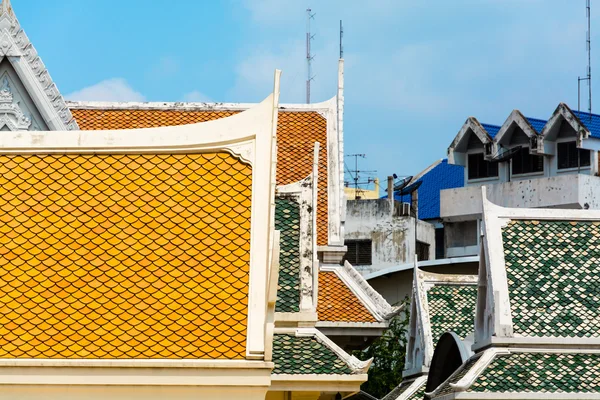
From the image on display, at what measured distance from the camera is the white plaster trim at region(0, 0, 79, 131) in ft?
69.5

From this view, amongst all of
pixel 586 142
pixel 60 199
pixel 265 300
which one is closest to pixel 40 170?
Answer: pixel 60 199

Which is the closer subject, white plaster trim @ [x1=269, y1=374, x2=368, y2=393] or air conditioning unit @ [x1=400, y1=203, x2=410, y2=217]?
white plaster trim @ [x1=269, y1=374, x2=368, y2=393]

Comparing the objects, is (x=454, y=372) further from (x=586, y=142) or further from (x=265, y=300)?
(x=586, y=142)

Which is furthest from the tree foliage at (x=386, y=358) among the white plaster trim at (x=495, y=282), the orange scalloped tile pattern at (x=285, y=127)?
the white plaster trim at (x=495, y=282)

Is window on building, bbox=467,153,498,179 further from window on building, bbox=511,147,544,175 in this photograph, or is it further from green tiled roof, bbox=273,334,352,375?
green tiled roof, bbox=273,334,352,375

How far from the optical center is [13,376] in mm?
Result: 15797

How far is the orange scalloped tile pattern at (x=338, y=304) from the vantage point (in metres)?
31.4

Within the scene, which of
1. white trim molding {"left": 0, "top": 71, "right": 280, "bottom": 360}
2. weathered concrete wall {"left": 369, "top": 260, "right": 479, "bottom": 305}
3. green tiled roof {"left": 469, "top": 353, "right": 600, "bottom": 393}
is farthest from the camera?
weathered concrete wall {"left": 369, "top": 260, "right": 479, "bottom": 305}

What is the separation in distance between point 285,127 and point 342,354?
12.2 meters

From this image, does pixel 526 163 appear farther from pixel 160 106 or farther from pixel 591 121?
pixel 160 106

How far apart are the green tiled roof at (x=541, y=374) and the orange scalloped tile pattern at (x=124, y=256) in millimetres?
5913

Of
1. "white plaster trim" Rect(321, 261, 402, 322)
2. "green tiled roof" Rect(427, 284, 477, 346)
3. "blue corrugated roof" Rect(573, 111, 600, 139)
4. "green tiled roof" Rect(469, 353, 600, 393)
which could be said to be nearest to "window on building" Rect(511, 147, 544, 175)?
"blue corrugated roof" Rect(573, 111, 600, 139)

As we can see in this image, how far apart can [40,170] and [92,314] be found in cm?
217

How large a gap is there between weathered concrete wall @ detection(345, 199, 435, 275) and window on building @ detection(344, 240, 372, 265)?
0.53 ft
